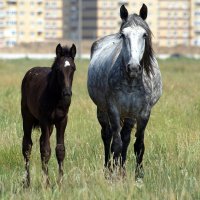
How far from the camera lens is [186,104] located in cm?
1920

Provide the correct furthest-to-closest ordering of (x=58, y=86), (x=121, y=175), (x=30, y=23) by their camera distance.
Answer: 1. (x=30, y=23)
2. (x=58, y=86)
3. (x=121, y=175)

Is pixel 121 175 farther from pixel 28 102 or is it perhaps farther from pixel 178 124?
pixel 178 124

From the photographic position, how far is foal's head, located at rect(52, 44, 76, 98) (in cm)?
948

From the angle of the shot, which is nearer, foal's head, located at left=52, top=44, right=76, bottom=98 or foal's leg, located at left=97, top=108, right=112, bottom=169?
foal's head, located at left=52, top=44, right=76, bottom=98

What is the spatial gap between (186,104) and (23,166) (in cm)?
897

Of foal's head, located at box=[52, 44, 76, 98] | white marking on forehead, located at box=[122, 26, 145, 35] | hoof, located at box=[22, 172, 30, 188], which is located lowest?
hoof, located at box=[22, 172, 30, 188]

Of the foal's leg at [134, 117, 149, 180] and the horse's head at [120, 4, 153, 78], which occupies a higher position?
the horse's head at [120, 4, 153, 78]

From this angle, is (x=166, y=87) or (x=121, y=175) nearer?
(x=121, y=175)

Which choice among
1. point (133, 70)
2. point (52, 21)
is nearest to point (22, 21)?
point (52, 21)

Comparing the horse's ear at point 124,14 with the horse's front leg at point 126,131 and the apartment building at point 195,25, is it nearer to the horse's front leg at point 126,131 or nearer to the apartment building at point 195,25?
the horse's front leg at point 126,131

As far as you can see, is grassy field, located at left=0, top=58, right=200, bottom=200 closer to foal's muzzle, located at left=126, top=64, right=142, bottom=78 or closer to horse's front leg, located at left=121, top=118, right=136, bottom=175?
horse's front leg, located at left=121, top=118, right=136, bottom=175

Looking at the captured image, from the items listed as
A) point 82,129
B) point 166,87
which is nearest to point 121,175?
point 82,129

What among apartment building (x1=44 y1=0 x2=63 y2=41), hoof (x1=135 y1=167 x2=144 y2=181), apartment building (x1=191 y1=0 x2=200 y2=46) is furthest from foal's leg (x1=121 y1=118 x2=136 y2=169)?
apartment building (x1=44 y1=0 x2=63 y2=41)

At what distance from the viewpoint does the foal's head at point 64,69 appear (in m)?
9.48
